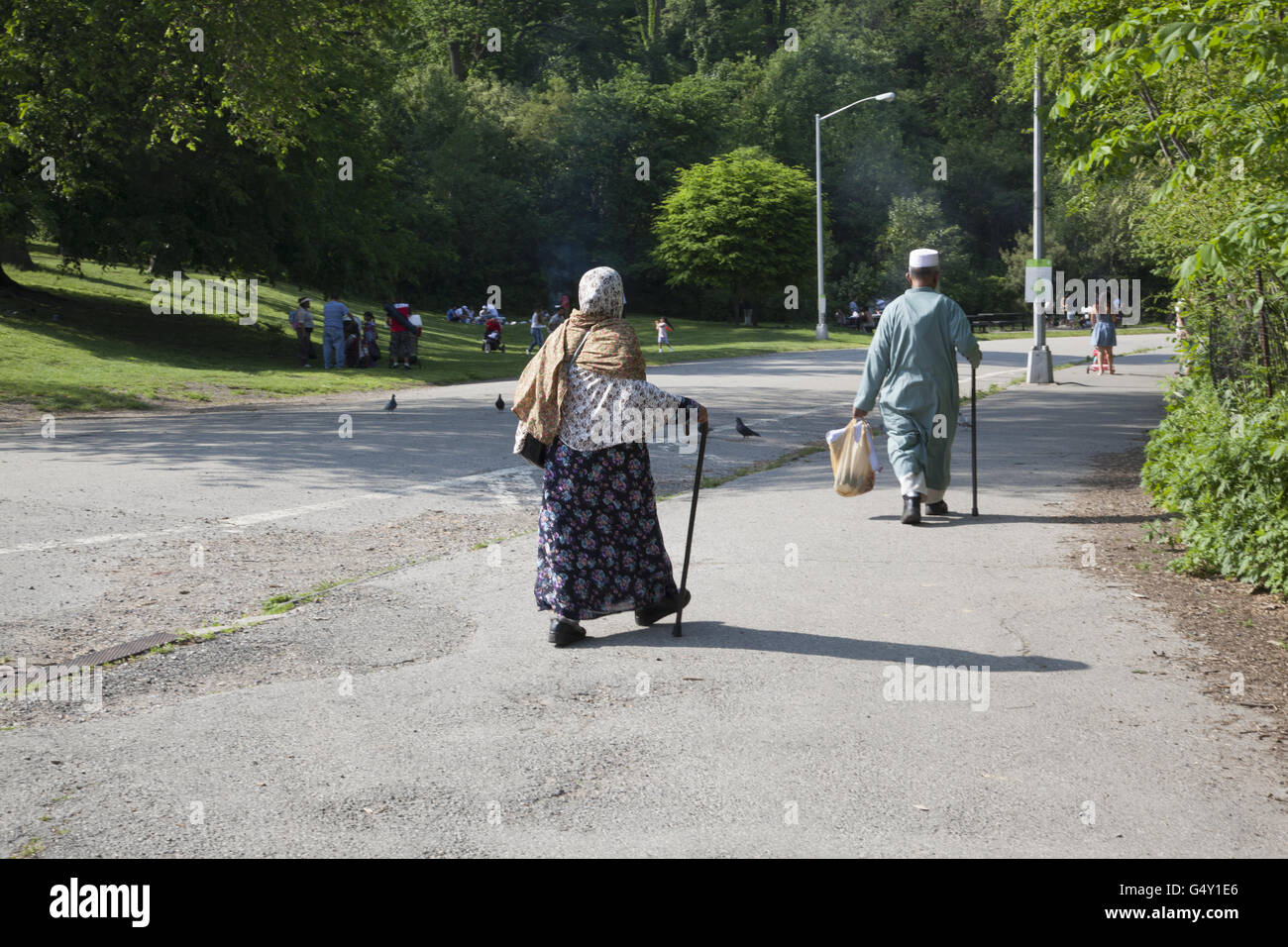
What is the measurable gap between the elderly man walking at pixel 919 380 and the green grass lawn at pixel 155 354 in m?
12.8

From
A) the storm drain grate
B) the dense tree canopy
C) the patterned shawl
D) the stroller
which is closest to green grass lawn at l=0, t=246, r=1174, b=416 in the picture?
the stroller

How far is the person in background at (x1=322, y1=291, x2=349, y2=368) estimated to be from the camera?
26.6 metres

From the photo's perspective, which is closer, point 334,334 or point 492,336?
point 334,334

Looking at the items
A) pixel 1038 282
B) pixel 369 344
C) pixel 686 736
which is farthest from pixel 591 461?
pixel 369 344

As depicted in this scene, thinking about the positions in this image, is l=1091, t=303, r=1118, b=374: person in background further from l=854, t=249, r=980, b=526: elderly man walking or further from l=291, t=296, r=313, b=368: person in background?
l=854, t=249, r=980, b=526: elderly man walking

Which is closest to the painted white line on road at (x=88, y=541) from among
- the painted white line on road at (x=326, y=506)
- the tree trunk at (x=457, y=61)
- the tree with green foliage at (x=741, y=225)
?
the painted white line on road at (x=326, y=506)

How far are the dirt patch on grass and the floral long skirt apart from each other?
2.56 meters

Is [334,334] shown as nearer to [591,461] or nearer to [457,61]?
[591,461]

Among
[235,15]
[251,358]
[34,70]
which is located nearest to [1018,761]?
[235,15]

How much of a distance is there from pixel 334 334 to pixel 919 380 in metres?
19.4

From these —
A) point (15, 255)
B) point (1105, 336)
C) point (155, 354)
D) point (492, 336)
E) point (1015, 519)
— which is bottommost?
point (1015, 519)

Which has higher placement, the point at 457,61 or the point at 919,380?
the point at 457,61

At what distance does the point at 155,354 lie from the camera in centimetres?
2566

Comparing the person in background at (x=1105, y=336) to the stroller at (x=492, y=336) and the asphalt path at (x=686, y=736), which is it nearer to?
the stroller at (x=492, y=336)
